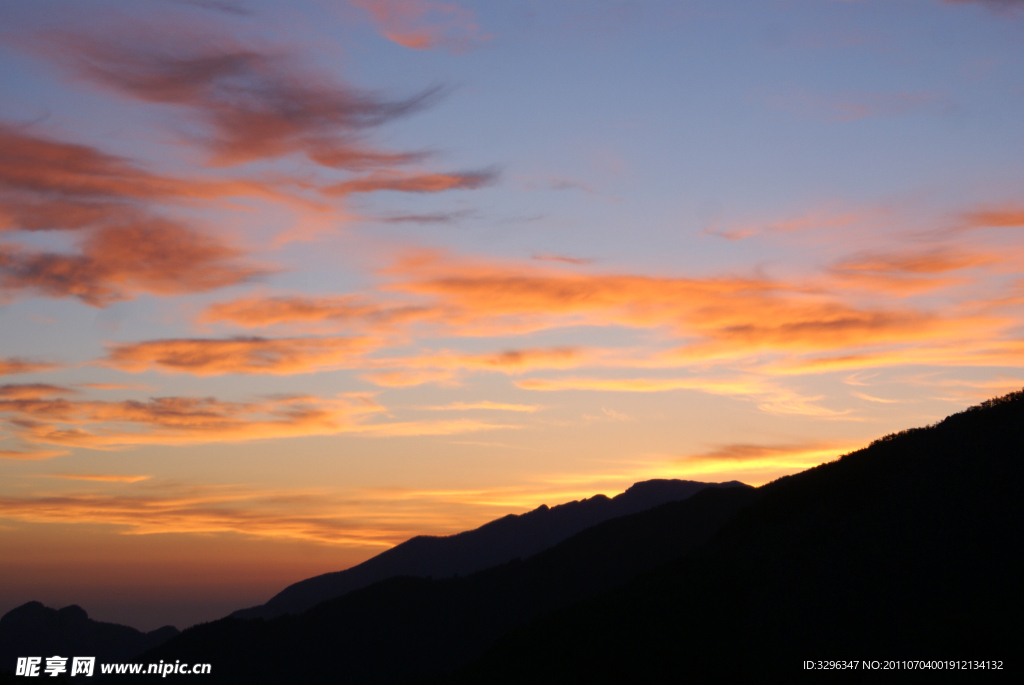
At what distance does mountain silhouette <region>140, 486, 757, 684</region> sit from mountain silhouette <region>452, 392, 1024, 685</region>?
30.2 meters

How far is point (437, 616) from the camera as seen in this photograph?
91.3 meters

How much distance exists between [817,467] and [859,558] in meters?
15.9

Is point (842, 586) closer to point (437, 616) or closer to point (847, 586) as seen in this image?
point (847, 586)

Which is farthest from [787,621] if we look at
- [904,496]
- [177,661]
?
[177,661]

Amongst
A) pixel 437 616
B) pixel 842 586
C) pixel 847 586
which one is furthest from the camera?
pixel 437 616

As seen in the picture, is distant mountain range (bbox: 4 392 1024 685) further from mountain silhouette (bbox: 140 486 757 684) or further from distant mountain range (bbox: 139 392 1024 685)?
mountain silhouette (bbox: 140 486 757 684)

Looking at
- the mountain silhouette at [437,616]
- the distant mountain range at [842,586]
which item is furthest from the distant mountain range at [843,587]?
the mountain silhouette at [437,616]

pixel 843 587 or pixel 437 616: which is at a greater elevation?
pixel 843 587

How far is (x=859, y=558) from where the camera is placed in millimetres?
38125

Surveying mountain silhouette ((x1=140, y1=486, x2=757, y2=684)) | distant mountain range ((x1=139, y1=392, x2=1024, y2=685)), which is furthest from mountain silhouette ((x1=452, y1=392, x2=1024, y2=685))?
mountain silhouette ((x1=140, y1=486, x2=757, y2=684))

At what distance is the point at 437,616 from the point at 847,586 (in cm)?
6339

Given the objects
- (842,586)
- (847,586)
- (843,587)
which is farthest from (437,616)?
(847,586)

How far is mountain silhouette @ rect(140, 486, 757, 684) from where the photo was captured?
268 feet

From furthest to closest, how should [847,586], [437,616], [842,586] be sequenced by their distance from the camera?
[437,616] → [842,586] → [847,586]
